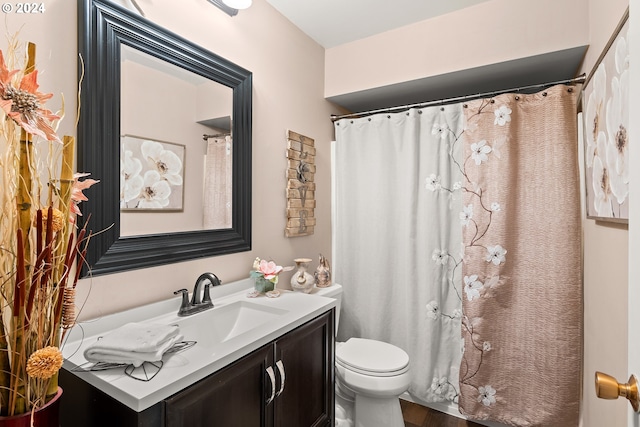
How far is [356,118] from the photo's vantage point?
8.23 feet

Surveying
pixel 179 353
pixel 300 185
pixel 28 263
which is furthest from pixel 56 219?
pixel 300 185

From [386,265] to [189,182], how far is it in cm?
150

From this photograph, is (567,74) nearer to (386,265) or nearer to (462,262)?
(462,262)

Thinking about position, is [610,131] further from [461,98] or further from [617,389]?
[461,98]

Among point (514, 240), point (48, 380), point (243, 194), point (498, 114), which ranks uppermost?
point (498, 114)

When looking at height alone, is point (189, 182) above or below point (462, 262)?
above

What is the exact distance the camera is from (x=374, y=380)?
5.61ft

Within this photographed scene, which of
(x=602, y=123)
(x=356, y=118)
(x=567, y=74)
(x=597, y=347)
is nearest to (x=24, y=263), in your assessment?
(x=602, y=123)

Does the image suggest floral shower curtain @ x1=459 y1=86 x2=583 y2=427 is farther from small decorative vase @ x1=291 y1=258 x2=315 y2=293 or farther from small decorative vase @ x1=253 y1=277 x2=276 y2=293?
small decorative vase @ x1=253 y1=277 x2=276 y2=293

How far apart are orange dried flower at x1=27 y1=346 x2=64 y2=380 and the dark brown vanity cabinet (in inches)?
7.7

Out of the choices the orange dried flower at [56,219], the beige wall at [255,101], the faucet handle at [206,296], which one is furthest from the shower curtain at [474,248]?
the orange dried flower at [56,219]

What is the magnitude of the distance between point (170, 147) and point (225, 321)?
0.82 metres

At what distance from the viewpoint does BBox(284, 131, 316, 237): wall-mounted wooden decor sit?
2053 mm

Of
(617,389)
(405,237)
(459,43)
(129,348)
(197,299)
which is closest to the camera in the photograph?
(617,389)
